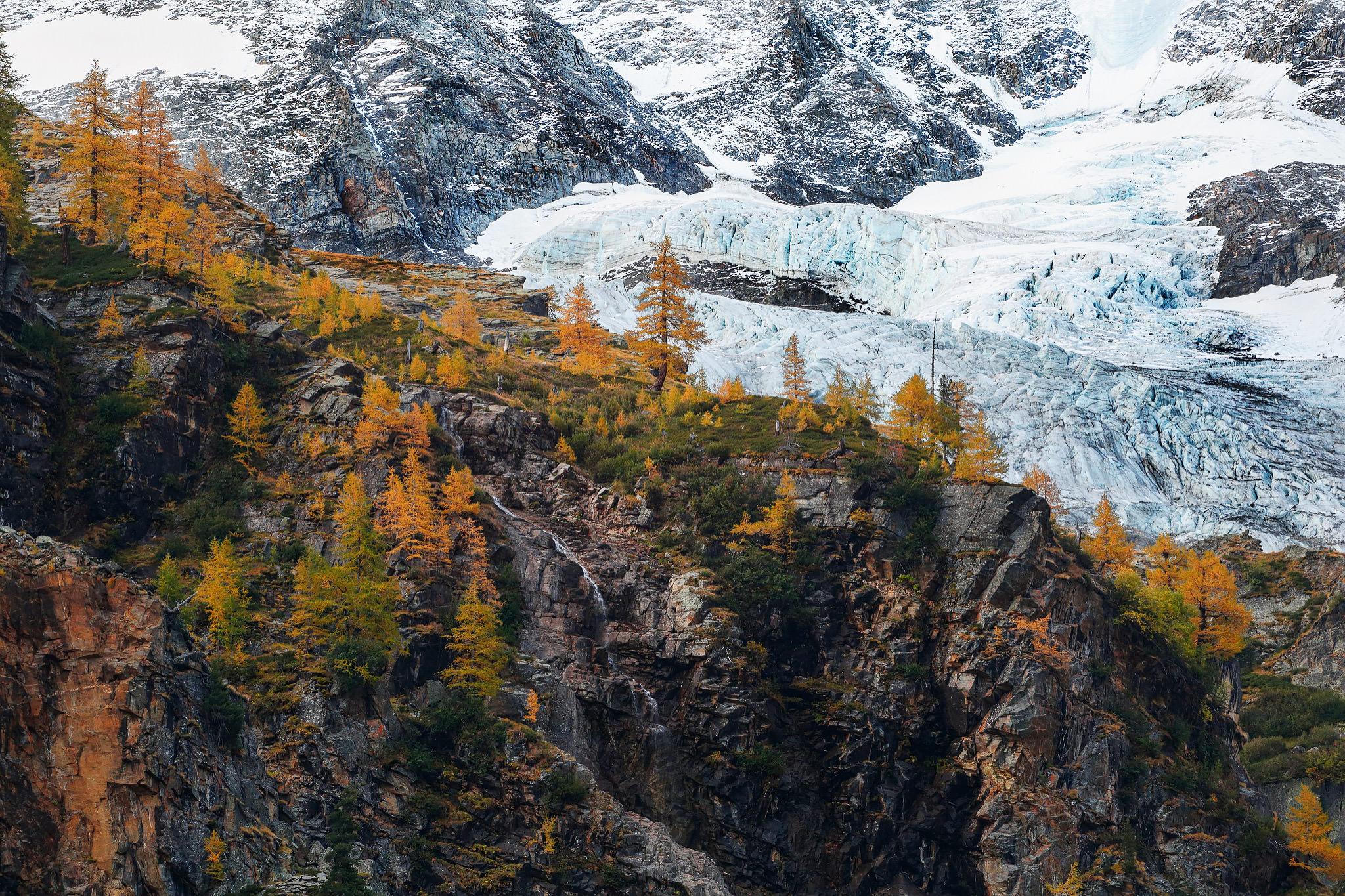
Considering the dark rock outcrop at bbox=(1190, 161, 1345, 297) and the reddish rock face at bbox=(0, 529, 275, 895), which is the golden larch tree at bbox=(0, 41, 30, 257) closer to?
the reddish rock face at bbox=(0, 529, 275, 895)

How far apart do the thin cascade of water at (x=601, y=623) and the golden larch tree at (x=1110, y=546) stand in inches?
1166

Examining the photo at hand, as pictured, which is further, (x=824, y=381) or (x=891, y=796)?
(x=824, y=381)

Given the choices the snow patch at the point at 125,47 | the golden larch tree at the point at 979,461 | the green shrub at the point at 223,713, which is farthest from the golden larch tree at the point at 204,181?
the snow patch at the point at 125,47

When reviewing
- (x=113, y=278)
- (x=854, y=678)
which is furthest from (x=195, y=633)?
(x=854, y=678)

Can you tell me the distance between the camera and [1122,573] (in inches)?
2387

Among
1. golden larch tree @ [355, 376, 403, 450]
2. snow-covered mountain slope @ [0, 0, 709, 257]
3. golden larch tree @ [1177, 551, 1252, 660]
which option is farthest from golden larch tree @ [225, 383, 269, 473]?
snow-covered mountain slope @ [0, 0, 709, 257]

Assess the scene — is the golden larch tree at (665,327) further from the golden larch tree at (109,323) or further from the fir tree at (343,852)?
the fir tree at (343,852)

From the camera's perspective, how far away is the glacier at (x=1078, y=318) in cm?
10756

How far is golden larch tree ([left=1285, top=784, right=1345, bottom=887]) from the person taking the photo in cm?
5319

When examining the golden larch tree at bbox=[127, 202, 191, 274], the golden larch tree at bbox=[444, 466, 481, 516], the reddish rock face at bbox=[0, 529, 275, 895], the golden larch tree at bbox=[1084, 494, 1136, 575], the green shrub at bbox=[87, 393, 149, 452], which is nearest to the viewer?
the reddish rock face at bbox=[0, 529, 275, 895]

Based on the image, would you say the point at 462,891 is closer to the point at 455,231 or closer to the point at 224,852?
the point at 224,852

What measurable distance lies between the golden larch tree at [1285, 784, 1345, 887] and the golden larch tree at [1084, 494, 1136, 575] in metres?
15.6

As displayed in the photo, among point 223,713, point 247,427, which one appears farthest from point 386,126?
point 223,713

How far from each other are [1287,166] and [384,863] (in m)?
189
